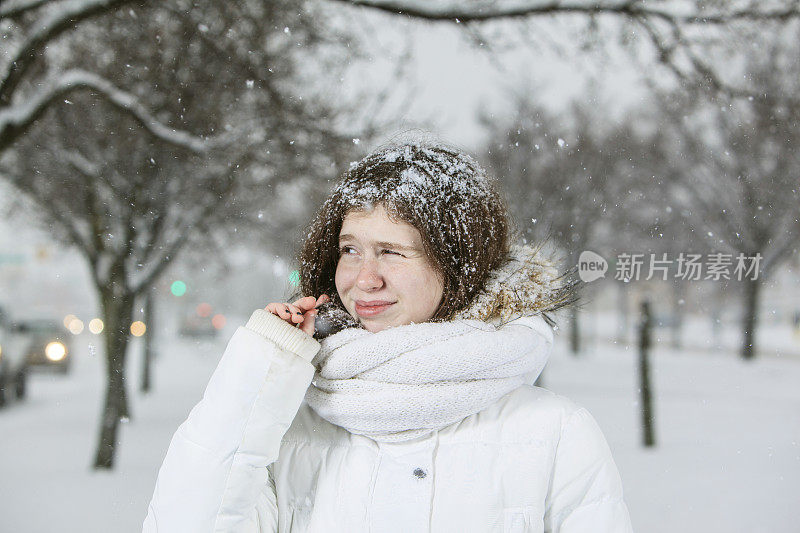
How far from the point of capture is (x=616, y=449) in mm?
5398

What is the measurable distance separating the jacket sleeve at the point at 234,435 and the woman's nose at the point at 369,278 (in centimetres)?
20

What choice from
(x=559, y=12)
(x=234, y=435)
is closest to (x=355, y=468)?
(x=234, y=435)

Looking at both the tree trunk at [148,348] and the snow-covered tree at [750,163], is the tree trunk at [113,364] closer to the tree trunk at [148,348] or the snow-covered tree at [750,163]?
the tree trunk at [148,348]

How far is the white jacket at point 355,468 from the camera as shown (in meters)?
1.19

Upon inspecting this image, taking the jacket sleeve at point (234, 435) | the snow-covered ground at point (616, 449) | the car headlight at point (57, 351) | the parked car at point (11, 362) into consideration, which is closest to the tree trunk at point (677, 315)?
the snow-covered ground at point (616, 449)

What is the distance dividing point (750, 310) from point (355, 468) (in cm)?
623

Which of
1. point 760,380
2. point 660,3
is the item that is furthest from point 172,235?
point 760,380

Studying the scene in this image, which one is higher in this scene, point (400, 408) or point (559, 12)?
point (559, 12)

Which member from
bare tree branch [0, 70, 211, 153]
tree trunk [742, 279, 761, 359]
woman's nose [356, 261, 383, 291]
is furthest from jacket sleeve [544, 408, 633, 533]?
tree trunk [742, 279, 761, 359]

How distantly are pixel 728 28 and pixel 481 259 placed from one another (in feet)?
11.1

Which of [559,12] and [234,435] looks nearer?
[234,435]

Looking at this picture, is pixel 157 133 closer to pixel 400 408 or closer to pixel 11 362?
pixel 400 408

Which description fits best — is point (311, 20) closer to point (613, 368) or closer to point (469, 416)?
point (469, 416)

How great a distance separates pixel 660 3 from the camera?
3.87 metres
